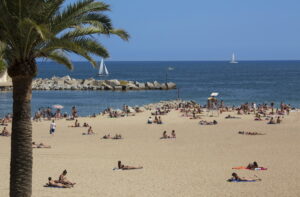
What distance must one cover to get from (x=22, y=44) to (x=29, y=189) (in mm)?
2643

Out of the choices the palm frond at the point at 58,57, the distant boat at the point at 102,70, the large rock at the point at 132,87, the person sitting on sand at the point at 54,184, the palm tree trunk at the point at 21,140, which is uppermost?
the distant boat at the point at 102,70

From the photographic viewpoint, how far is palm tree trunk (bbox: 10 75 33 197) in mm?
9375

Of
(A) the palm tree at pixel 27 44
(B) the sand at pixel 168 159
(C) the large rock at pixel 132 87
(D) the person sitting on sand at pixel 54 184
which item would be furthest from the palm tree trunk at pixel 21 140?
(C) the large rock at pixel 132 87

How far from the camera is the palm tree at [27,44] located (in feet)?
29.3

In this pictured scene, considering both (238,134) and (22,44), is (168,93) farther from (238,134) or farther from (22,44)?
(22,44)

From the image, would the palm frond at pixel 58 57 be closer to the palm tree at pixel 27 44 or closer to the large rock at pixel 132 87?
the palm tree at pixel 27 44

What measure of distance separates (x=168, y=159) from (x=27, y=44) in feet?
47.9

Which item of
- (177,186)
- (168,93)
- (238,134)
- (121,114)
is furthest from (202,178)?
(168,93)

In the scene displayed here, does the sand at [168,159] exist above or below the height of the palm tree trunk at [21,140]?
below

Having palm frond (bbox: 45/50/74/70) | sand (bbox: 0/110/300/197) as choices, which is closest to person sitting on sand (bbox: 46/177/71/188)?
sand (bbox: 0/110/300/197)

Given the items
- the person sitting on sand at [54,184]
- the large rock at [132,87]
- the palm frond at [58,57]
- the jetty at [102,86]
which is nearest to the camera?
the palm frond at [58,57]

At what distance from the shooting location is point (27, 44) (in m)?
9.06

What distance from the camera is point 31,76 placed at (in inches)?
370

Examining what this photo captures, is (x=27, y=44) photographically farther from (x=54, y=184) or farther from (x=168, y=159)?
(x=168, y=159)
